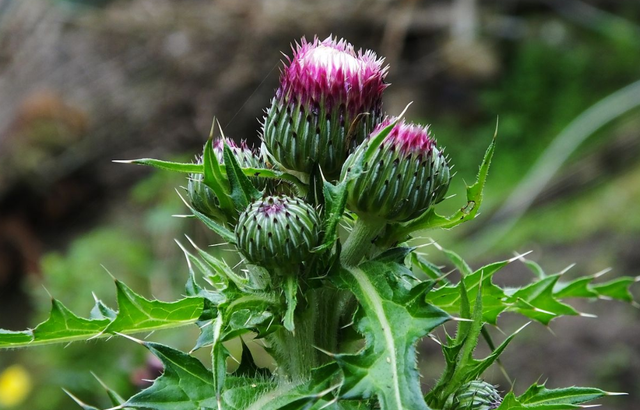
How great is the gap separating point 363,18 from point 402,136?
917cm

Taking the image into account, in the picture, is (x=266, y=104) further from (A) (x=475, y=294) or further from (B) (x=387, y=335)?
(B) (x=387, y=335)

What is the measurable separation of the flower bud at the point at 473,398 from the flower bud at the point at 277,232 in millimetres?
483

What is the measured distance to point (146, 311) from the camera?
174 cm

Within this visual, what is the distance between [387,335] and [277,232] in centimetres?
34

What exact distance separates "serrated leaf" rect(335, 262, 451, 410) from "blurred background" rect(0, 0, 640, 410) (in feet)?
14.7

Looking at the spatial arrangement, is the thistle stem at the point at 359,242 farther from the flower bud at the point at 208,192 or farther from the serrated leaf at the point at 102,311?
the serrated leaf at the point at 102,311

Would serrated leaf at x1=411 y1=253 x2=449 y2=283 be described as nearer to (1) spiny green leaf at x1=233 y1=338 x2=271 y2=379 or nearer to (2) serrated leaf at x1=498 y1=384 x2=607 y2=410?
(2) serrated leaf at x1=498 y1=384 x2=607 y2=410

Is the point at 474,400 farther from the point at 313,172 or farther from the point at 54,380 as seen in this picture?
the point at 54,380

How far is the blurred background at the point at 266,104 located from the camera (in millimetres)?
6516

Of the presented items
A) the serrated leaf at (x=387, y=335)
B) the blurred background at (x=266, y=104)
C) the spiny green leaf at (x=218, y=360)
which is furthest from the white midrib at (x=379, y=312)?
the blurred background at (x=266, y=104)

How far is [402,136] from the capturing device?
179 cm

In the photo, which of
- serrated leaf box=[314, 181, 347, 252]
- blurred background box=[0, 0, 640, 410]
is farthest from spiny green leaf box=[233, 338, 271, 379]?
blurred background box=[0, 0, 640, 410]

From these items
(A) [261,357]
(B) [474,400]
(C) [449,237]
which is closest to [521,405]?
(B) [474,400]

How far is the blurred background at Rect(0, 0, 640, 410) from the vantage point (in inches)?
257
